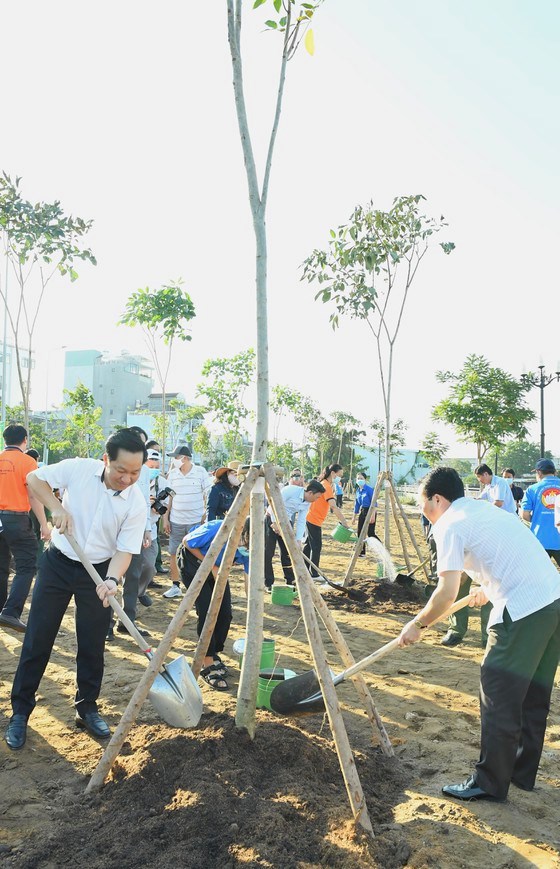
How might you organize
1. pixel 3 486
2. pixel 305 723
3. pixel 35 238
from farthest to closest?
pixel 35 238
pixel 3 486
pixel 305 723

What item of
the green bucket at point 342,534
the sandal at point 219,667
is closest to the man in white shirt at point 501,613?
the sandal at point 219,667

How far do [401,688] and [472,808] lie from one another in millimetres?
1933

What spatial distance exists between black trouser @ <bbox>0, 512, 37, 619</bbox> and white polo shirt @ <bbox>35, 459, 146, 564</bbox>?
2461 millimetres

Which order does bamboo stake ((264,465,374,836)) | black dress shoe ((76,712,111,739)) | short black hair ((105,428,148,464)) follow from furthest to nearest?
black dress shoe ((76,712,111,739)) → short black hair ((105,428,148,464)) → bamboo stake ((264,465,374,836))

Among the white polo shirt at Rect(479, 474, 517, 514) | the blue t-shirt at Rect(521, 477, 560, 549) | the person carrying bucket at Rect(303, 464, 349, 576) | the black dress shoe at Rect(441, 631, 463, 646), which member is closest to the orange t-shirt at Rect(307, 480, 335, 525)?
the person carrying bucket at Rect(303, 464, 349, 576)

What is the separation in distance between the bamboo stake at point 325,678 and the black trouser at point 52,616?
1.21 meters

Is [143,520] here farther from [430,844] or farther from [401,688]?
[401,688]

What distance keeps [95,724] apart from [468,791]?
2137mm

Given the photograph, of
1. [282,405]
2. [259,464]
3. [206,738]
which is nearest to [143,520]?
[259,464]

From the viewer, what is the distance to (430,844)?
2699 mm

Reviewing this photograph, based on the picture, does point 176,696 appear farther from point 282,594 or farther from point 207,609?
point 282,594

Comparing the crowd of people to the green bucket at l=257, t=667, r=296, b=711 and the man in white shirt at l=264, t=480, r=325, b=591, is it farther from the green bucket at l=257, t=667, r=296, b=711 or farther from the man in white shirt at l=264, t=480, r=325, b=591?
the man in white shirt at l=264, t=480, r=325, b=591

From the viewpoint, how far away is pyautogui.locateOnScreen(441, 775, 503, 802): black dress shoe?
312 cm

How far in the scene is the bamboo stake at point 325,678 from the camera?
108 inches
